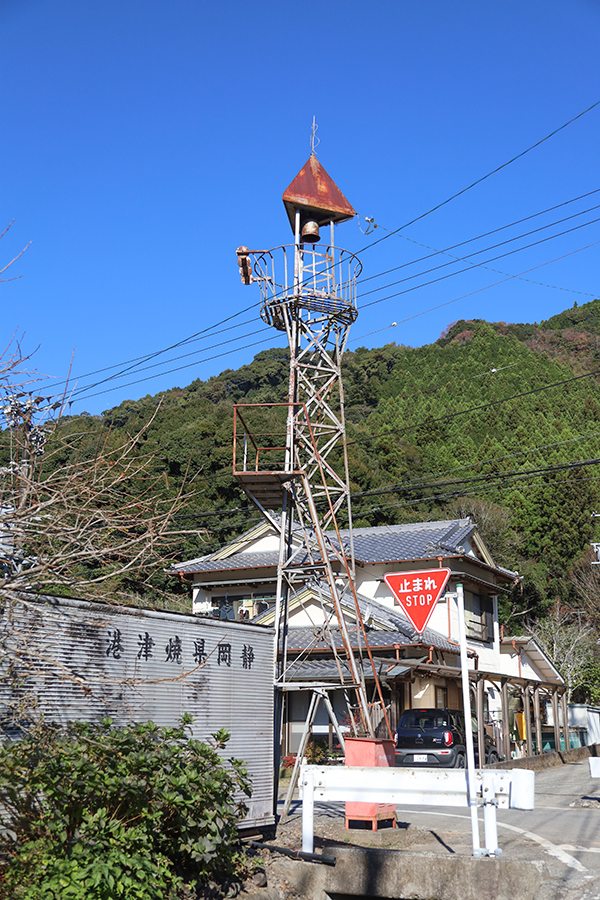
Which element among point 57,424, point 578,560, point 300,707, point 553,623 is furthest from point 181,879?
point 578,560

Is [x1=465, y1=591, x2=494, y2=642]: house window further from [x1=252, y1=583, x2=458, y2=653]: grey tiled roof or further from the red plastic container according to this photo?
the red plastic container

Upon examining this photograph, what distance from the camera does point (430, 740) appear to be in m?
17.7

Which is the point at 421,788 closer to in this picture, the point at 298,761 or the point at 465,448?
the point at 298,761

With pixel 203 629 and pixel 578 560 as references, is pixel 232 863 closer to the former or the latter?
pixel 203 629

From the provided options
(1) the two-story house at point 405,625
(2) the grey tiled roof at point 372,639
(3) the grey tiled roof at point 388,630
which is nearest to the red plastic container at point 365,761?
(1) the two-story house at point 405,625

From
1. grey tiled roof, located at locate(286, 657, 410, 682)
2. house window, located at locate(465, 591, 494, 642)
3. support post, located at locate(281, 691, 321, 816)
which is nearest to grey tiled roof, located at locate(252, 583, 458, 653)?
grey tiled roof, located at locate(286, 657, 410, 682)

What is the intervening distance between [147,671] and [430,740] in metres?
11.6

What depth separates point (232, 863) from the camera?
7.07m

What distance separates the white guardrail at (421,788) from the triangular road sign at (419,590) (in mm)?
Answer: 1642

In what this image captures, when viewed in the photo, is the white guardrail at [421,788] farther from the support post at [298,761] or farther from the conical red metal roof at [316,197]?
the conical red metal roof at [316,197]

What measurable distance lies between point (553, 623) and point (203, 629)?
33.5 metres

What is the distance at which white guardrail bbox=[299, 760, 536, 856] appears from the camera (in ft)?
23.0

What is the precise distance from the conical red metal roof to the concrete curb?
13.4m

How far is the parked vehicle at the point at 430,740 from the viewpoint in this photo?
57.6 ft
